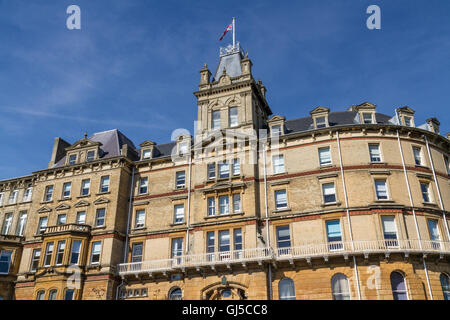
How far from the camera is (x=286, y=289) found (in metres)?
30.8

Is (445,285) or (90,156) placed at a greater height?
(90,156)

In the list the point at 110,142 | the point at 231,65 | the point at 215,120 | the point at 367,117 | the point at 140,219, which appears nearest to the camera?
the point at 367,117

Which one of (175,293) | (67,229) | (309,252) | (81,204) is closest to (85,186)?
(81,204)

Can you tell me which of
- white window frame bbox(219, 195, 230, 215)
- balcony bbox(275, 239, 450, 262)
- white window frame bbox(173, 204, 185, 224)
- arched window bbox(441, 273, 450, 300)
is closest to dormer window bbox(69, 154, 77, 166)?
white window frame bbox(173, 204, 185, 224)

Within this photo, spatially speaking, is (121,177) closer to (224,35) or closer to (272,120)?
(272,120)

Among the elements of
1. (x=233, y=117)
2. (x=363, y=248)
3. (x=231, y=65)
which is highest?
(x=231, y=65)

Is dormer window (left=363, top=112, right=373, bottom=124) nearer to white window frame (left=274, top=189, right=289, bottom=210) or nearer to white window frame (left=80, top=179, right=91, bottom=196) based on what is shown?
white window frame (left=274, top=189, right=289, bottom=210)

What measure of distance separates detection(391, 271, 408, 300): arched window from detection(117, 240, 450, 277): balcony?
1.69m

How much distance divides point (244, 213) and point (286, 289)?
6912mm

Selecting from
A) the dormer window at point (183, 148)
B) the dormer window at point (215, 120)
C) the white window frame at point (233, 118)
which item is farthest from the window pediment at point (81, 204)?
the white window frame at point (233, 118)

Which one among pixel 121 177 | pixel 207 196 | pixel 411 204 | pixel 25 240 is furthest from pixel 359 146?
pixel 25 240

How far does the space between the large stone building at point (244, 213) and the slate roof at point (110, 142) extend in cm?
32

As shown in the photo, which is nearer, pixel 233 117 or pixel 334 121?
pixel 334 121

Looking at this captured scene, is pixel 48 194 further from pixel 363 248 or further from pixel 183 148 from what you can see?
pixel 363 248
